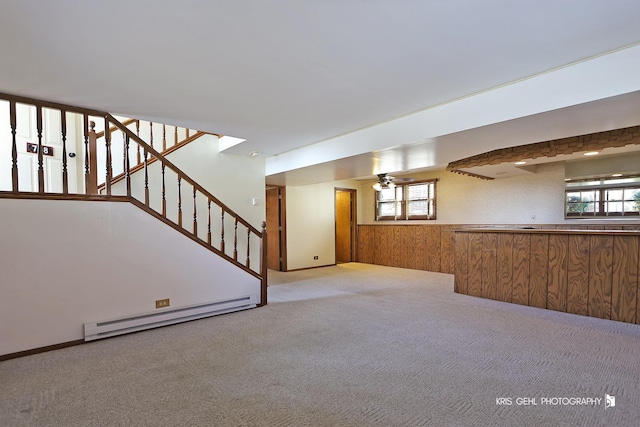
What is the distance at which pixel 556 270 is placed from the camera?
4.11m

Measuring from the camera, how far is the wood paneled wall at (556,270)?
3639 millimetres

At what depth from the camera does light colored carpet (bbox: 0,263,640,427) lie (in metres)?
1.92

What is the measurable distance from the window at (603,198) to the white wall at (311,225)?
4.88 metres

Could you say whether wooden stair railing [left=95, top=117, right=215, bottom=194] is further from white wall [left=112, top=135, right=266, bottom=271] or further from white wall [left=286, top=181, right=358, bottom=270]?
white wall [left=286, top=181, right=358, bottom=270]

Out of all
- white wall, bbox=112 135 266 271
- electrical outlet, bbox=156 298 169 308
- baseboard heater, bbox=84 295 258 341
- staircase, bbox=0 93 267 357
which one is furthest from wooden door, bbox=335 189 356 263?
electrical outlet, bbox=156 298 169 308

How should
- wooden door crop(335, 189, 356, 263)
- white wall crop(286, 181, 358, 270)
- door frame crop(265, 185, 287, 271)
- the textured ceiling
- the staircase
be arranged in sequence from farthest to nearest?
wooden door crop(335, 189, 356, 263) → white wall crop(286, 181, 358, 270) → door frame crop(265, 185, 287, 271) → the staircase → the textured ceiling

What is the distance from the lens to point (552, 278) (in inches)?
163

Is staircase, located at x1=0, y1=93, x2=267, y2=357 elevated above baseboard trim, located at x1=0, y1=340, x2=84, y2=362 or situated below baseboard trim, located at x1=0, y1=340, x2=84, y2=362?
above

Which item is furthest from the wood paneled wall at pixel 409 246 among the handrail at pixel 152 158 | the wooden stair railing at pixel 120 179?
the handrail at pixel 152 158

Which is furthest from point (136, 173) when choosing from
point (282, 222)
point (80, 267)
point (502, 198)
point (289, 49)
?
point (502, 198)

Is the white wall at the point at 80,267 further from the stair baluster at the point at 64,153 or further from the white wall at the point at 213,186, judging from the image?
the white wall at the point at 213,186

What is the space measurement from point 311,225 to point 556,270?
16.3 ft

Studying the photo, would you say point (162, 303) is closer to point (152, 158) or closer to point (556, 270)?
point (152, 158)

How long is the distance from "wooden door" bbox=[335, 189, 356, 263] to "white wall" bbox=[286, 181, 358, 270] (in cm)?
45
